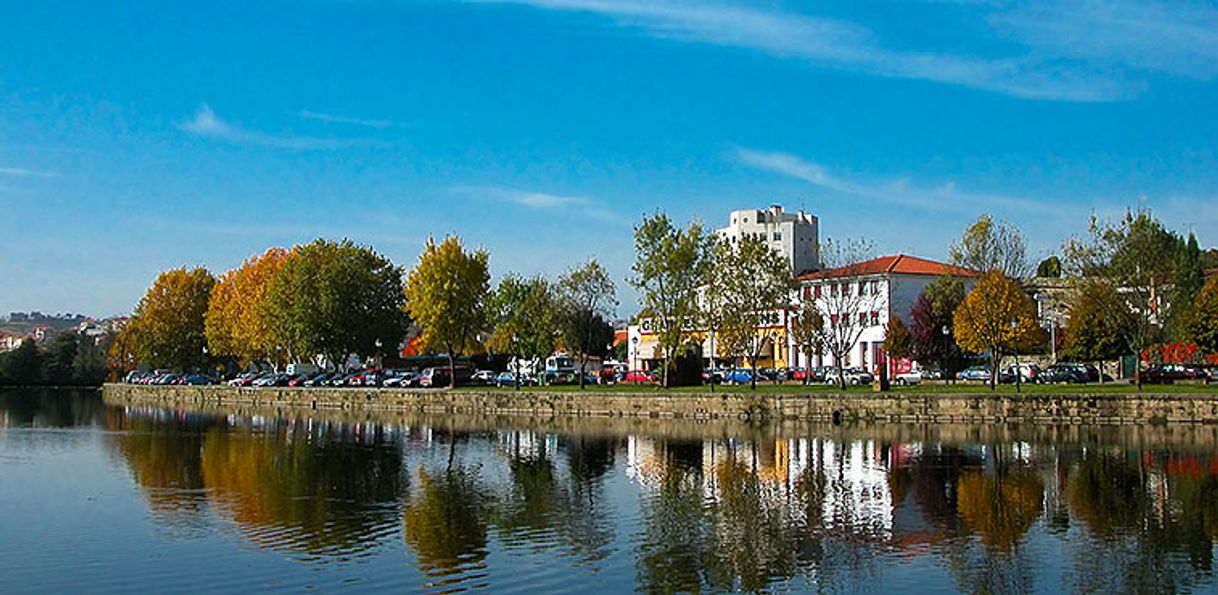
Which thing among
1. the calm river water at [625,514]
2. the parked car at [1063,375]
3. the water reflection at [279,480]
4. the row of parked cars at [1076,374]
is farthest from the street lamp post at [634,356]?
the calm river water at [625,514]

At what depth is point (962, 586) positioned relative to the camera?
19.5m

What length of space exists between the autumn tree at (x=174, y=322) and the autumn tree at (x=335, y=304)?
23.0 metres

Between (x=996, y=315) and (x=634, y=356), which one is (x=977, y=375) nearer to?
(x=996, y=315)

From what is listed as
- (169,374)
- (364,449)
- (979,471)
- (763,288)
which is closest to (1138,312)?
(763,288)

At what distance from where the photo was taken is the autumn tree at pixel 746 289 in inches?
2827

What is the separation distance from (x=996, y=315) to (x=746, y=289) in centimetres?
1461

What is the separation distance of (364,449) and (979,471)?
23336mm

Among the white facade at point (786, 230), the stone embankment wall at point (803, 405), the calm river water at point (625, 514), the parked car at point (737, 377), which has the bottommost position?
the calm river water at point (625, 514)

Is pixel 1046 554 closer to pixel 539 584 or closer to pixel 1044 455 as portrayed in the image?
pixel 539 584

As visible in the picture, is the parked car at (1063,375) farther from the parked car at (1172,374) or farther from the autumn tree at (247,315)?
the autumn tree at (247,315)

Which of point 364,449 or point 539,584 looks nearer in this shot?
point 539,584

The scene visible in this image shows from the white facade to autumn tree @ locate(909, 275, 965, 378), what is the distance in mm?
53641

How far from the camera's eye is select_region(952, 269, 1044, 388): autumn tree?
66.3m

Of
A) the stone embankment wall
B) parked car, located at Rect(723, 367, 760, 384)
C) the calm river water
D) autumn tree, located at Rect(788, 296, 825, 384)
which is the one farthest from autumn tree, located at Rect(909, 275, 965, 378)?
the calm river water
